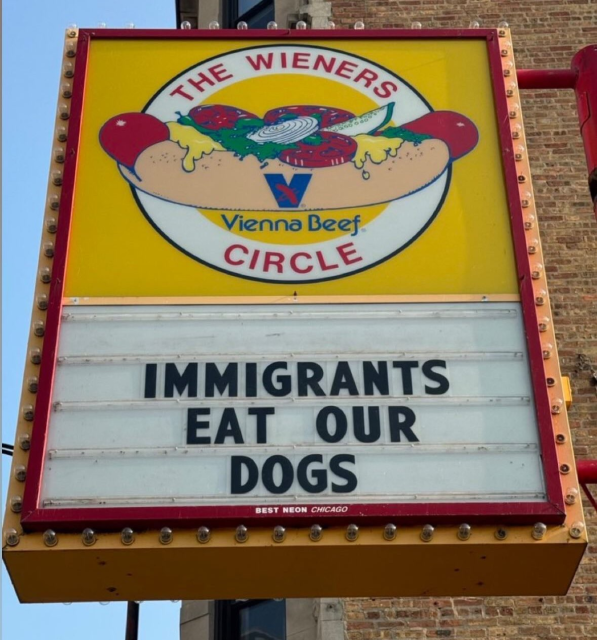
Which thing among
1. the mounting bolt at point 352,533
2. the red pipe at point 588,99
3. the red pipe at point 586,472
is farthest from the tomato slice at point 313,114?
the mounting bolt at point 352,533

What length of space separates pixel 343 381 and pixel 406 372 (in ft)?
1.07

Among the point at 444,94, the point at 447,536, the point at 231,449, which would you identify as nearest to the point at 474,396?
the point at 447,536

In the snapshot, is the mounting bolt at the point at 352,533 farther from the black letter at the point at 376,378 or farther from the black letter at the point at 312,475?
the black letter at the point at 376,378

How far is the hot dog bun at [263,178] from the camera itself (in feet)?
24.7

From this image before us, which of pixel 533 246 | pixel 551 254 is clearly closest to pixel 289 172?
pixel 533 246

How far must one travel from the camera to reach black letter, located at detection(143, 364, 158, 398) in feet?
21.6

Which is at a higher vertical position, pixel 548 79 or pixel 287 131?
pixel 548 79

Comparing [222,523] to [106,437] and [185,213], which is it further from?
[185,213]

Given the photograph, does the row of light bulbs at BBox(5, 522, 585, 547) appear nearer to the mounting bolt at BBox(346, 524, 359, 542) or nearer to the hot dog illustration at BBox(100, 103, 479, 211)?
the mounting bolt at BBox(346, 524, 359, 542)

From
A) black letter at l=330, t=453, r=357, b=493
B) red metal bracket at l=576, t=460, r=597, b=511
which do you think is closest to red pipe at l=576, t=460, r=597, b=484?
red metal bracket at l=576, t=460, r=597, b=511

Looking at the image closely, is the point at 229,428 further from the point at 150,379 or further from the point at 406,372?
the point at 406,372

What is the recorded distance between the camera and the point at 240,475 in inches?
248

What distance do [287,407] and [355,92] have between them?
2.49 meters

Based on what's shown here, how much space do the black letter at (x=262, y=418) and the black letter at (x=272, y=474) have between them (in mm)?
117
